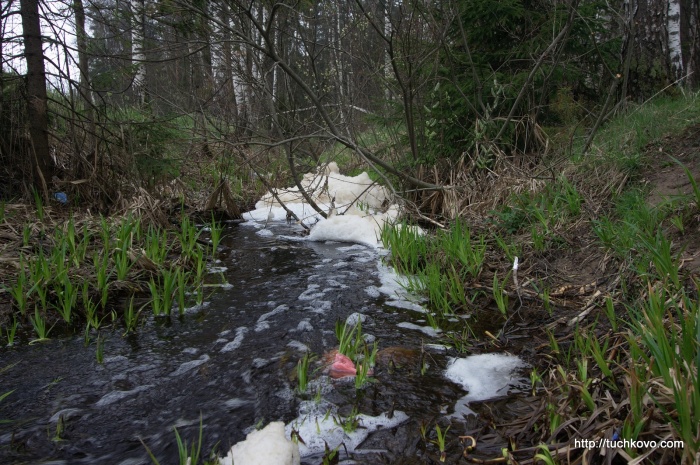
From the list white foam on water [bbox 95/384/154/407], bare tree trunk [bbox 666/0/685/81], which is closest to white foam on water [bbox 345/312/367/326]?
white foam on water [bbox 95/384/154/407]

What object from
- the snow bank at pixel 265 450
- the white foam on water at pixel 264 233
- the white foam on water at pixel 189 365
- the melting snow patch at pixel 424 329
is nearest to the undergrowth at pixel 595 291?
the melting snow patch at pixel 424 329

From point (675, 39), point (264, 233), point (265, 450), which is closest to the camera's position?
point (265, 450)

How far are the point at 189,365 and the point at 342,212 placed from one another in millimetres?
3558

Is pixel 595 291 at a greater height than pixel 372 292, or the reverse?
pixel 595 291

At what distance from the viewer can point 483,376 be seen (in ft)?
8.00

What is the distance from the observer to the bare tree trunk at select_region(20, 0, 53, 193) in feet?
14.7

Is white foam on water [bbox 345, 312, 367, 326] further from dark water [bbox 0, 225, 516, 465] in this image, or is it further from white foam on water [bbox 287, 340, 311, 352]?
white foam on water [bbox 287, 340, 311, 352]

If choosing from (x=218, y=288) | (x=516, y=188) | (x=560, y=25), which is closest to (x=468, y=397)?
(x=218, y=288)

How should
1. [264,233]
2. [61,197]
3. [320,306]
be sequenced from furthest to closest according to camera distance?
[264,233]
[61,197]
[320,306]

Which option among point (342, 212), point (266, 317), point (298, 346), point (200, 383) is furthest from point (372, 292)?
point (342, 212)

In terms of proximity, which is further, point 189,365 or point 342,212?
point 342,212

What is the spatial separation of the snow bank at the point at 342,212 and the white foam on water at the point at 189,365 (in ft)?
8.11

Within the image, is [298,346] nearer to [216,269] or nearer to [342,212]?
[216,269]

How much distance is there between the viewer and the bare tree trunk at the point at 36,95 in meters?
4.49
